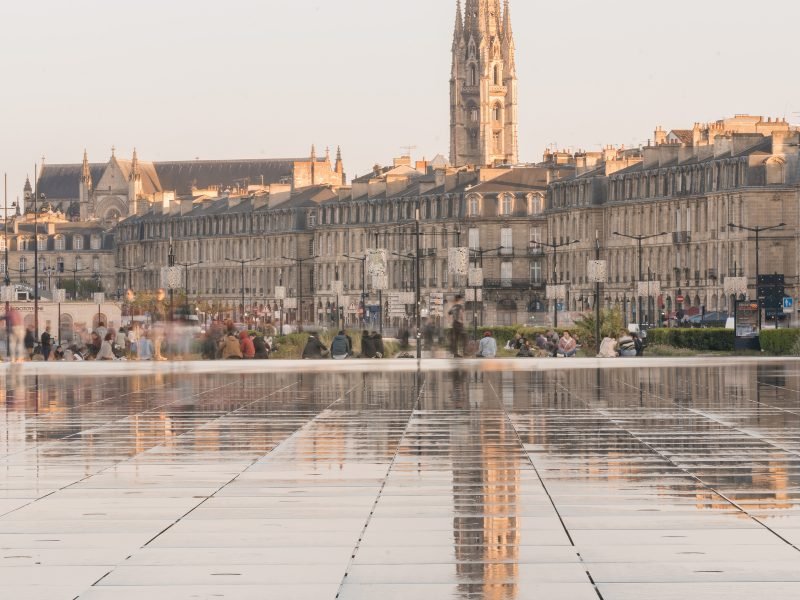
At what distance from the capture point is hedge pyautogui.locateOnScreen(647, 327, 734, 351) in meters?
66.2

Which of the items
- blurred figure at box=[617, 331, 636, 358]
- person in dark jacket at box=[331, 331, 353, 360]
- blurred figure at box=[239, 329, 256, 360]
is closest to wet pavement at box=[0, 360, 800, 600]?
blurred figure at box=[239, 329, 256, 360]

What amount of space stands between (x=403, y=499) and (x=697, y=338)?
169 feet

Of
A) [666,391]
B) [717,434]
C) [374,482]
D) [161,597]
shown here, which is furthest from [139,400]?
[161,597]

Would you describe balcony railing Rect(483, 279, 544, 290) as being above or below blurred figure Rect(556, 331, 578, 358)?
above

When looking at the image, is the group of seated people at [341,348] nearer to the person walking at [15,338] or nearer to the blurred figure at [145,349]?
the blurred figure at [145,349]

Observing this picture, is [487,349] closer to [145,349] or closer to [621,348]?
[621,348]

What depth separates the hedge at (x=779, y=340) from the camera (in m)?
59.7

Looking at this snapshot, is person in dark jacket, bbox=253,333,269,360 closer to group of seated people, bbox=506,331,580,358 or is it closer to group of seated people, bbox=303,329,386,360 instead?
group of seated people, bbox=303,329,386,360

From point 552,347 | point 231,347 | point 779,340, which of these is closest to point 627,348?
point 779,340

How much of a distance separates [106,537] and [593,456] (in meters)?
7.67

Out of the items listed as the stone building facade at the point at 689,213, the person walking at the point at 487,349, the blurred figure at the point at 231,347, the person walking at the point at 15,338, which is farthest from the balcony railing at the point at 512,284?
the blurred figure at the point at 231,347

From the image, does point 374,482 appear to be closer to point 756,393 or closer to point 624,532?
point 624,532

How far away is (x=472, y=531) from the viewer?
15711mm

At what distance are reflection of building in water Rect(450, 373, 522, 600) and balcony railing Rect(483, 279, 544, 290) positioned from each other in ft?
453
